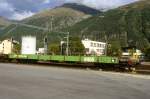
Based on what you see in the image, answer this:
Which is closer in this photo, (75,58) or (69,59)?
(75,58)

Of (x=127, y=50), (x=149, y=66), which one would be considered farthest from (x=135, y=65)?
(x=127, y=50)

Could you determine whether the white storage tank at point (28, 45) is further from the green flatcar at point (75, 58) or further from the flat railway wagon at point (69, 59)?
the green flatcar at point (75, 58)

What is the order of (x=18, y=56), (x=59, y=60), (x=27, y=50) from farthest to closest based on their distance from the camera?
(x=27, y=50)
(x=18, y=56)
(x=59, y=60)

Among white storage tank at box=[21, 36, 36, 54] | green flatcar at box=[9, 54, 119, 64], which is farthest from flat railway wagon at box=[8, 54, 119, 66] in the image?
white storage tank at box=[21, 36, 36, 54]

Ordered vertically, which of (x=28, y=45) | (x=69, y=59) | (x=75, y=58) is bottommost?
(x=69, y=59)

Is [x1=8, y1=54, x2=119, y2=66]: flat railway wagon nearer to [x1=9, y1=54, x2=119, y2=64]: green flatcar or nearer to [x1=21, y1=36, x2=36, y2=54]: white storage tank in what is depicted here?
[x1=9, y1=54, x2=119, y2=64]: green flatcar

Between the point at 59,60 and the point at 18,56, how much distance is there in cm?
1089

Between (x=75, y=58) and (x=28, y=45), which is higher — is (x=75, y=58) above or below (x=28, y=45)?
below

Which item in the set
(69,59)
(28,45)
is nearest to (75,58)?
(69,59)

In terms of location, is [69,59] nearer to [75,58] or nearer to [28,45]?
[75,58]

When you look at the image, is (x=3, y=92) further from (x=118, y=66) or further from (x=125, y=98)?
(x=118, y=66)

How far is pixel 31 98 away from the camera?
15797 mm

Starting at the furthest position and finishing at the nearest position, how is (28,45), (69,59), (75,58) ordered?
1. (28,45)
2. (69,59)
3. (75,58)

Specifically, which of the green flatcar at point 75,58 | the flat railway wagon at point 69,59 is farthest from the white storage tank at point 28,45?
the green flatcar at point 75,58
